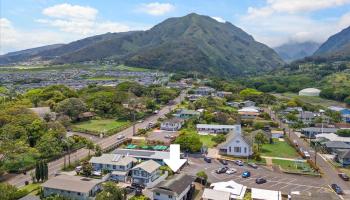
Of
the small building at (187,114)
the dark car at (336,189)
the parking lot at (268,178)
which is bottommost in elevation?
the dark car at (336,189)

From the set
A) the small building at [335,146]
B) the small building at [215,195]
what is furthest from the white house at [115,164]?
the small building at [335,146]

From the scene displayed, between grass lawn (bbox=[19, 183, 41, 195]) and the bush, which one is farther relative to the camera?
the bush

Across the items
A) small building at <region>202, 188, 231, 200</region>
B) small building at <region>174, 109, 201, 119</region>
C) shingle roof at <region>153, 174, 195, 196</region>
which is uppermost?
small building at <region>174, 109, 201, 119</region>

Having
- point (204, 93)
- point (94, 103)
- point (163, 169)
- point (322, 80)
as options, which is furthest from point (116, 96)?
point (322, 80)

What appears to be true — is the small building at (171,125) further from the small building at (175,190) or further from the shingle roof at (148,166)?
the small building at (175,190)

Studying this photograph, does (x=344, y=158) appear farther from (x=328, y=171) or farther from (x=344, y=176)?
(x=344, y=176)

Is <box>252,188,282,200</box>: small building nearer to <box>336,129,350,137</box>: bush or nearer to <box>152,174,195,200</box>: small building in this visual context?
<box>152,174,195,200</box>: small building

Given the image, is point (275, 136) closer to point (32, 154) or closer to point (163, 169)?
point (163, 169)

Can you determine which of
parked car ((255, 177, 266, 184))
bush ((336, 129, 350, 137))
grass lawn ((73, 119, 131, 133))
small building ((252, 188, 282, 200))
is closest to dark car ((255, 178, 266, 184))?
parked car ((255, 177, 266, 184))
